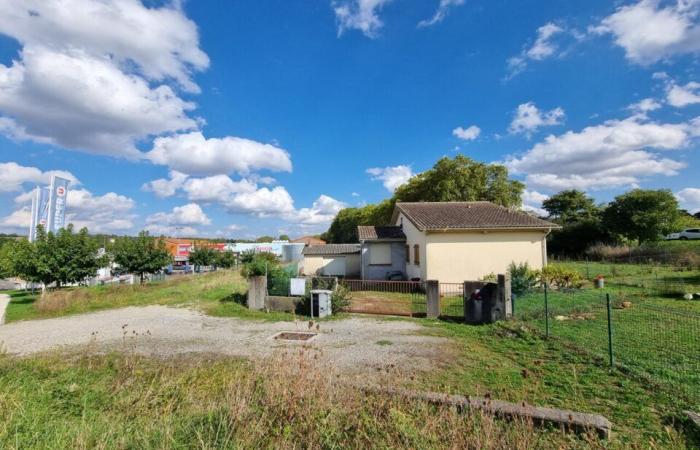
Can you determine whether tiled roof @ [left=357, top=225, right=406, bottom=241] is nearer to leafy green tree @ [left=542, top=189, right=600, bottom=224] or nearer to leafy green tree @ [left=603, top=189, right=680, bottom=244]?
leafy green tree @ [left=603, top=189, right=680, bottom=244]

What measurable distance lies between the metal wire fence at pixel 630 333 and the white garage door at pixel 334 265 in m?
15.7

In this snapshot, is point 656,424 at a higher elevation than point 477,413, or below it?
below

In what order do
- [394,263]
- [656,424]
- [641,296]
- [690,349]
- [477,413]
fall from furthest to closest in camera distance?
[394,263]
[641,296]
[690,349]
[656,424]
[477,413]

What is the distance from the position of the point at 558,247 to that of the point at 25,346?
1647 inches

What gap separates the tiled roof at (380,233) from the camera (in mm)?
20719

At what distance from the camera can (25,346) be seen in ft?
27.4

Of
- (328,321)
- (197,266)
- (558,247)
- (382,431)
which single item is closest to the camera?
(382,431)

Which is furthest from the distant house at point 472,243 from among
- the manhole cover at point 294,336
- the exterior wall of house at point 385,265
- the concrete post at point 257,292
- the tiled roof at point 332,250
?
the manhole cover at point 294,336

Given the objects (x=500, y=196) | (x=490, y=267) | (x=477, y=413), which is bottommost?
(x=477, y=413)

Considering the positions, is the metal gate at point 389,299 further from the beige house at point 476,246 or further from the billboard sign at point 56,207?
the billboard sign at point 56,207

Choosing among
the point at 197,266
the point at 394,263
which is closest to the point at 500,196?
the point at 394,263

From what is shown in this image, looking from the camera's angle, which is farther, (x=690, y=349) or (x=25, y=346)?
(x=25, y=346)

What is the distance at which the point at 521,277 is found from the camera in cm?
1341

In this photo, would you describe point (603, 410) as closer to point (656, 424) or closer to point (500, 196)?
point (656, 424)
